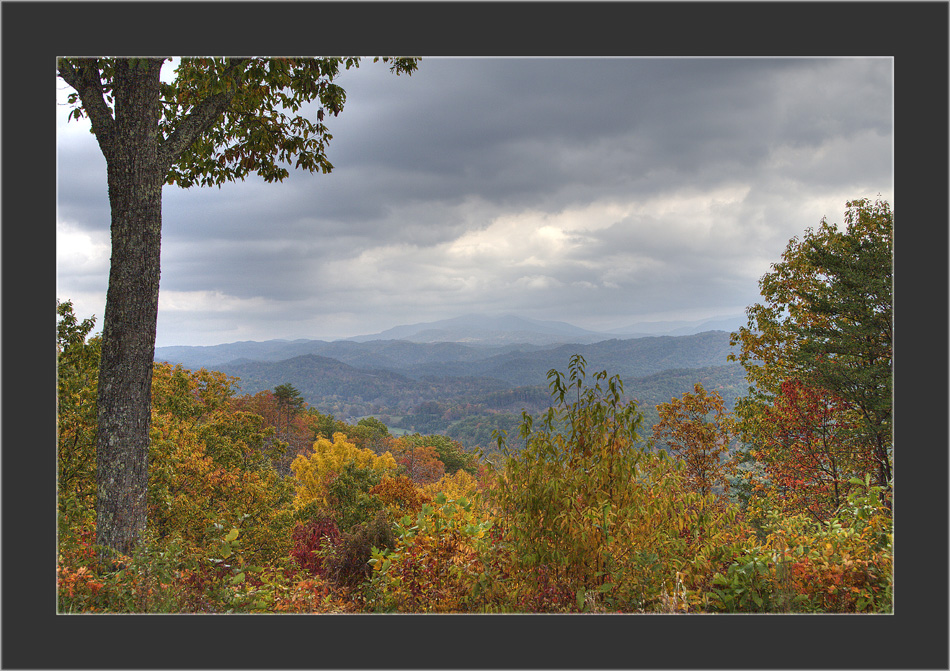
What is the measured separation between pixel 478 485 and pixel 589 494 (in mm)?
760

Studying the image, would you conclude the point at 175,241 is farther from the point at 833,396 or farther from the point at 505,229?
the point at 833,396

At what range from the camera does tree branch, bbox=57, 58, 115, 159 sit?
11.2 ft

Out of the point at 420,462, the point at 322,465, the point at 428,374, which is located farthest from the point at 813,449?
the point at 428,374

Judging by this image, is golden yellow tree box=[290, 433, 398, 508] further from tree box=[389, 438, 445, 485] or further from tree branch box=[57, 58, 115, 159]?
tree branch box=[57, 58, 115, 159]

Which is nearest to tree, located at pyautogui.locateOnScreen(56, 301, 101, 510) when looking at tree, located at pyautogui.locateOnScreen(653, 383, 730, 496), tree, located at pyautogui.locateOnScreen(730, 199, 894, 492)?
tree, located at pyautogui.locateOnScreen(730, 199, 894, 492)

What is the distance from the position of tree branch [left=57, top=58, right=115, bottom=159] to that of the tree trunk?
4cm

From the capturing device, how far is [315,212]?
253 inches

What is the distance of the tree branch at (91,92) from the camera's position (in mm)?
3412

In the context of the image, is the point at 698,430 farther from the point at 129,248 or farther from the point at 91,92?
the point at 91,92

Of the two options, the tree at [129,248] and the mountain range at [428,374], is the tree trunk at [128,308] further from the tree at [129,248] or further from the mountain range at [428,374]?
the mountain range at [428,374]

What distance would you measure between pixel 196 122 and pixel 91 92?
663 millimetres
